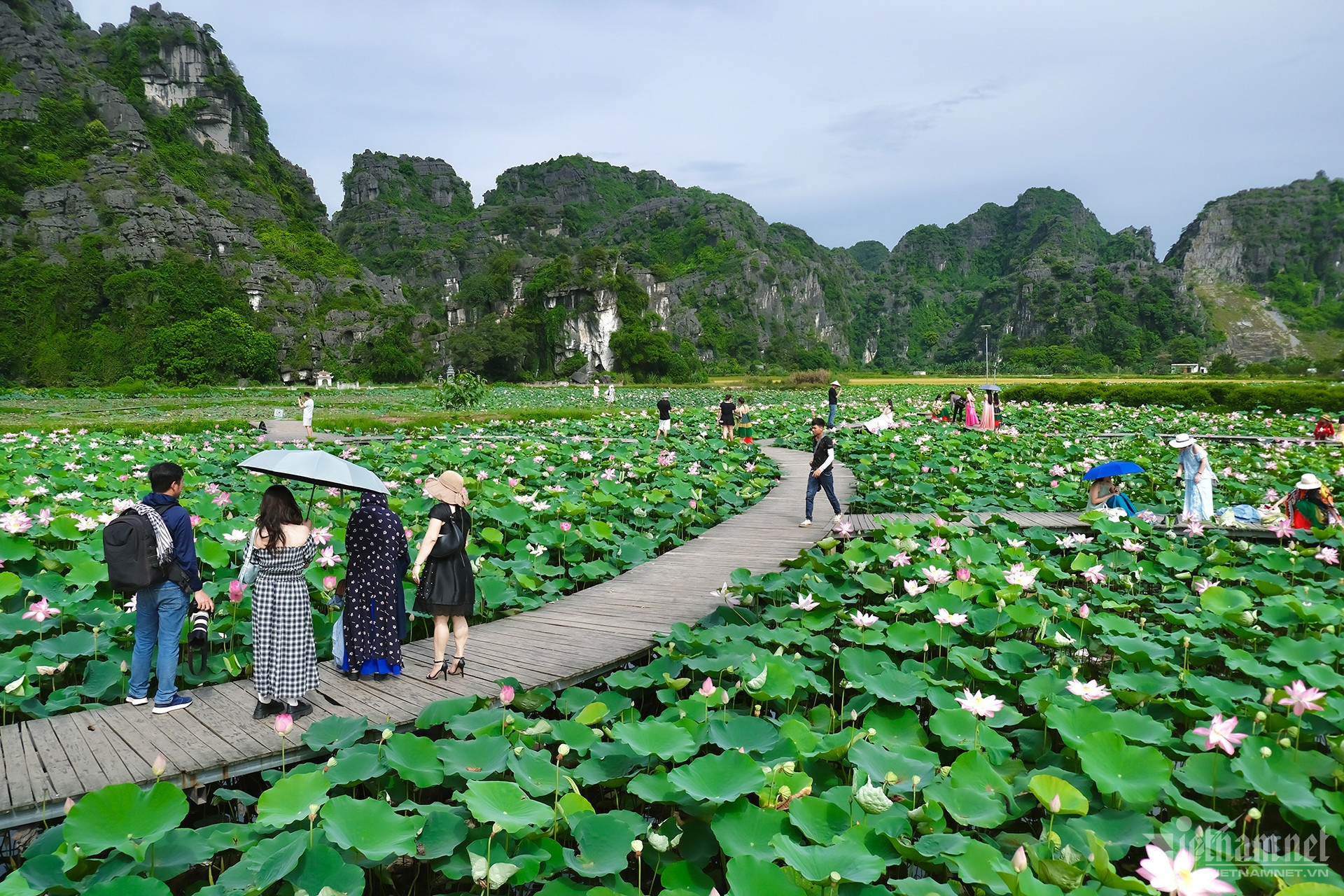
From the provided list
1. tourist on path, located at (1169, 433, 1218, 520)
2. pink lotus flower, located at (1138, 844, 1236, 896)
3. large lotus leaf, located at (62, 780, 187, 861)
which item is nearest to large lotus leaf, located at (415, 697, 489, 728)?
large lotus leaf, located at (62, 780, 187, 861)

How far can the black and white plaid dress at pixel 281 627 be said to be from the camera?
303 cm

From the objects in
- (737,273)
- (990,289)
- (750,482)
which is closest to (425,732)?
(750,482)

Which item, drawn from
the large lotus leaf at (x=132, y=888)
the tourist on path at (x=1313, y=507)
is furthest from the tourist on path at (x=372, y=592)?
the tourist on path at (x=1313, y=507)

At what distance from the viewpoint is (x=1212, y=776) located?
86.6 inches

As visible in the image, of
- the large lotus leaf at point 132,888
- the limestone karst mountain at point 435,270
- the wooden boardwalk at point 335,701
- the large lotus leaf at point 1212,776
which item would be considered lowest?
the wooden boardwalk at point 335,701

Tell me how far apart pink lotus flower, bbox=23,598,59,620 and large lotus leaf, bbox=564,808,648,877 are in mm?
3086

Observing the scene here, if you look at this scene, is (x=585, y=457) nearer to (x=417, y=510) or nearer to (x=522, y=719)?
(x=417, y=510)

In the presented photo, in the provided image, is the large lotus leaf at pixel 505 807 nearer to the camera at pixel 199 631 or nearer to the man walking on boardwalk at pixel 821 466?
the camera at pixel 199 631

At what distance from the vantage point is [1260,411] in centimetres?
1903

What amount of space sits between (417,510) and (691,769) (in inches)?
187

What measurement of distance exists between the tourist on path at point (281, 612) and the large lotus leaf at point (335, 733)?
516 millimetres

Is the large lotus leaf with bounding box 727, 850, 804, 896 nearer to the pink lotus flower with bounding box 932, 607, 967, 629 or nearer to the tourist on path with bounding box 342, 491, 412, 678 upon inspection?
the pink lotus flower with bounding box 932, 607, 967, 629

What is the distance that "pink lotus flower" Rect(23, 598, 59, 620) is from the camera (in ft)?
11.1

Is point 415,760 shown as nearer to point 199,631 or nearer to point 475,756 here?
point 475,756
